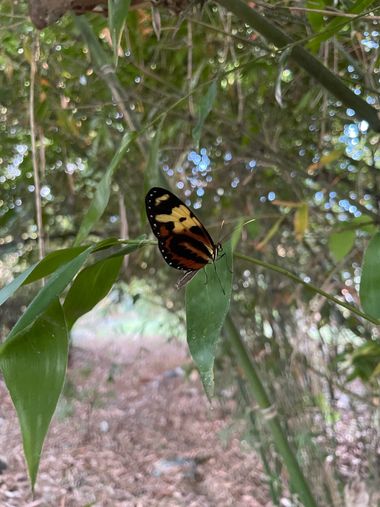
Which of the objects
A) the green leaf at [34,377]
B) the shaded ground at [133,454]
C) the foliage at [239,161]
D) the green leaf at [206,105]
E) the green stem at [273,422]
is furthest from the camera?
the shaded ground at [133,454]

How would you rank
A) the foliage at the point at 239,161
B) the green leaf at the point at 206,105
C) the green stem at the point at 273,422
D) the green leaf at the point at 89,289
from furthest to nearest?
1. the foliage at the point at 239,161
2. the green stem at the point at 273,422
3. the green leaf at the point at 206,105
4. the green leaf at the point at 89,289

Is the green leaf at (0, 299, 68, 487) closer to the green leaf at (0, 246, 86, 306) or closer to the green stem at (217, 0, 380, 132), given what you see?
the green leaf at (0, 246, 86, 306)

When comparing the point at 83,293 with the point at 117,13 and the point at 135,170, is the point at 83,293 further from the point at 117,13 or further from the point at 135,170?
the point at 135,170

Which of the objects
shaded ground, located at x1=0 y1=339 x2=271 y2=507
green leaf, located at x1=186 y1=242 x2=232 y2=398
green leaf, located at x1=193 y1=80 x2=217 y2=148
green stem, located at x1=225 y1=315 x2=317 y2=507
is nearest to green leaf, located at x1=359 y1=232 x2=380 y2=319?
green leaf, located at x1=186 y1=242 x2=232 y2=398

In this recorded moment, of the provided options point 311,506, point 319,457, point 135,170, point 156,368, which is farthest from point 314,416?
point 156,368

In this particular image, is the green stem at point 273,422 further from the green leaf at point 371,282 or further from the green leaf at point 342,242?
the green leaf at point 371,282

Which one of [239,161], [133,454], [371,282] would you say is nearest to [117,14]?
[371,282]

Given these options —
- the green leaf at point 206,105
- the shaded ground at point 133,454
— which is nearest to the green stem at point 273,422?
the green leaf at point 206,105
